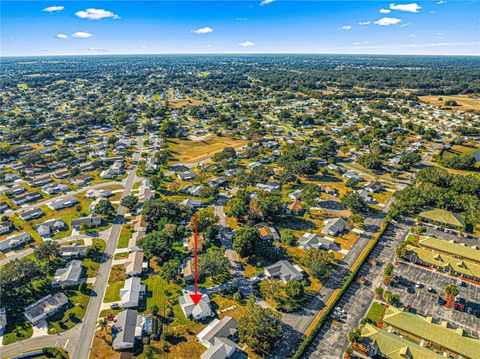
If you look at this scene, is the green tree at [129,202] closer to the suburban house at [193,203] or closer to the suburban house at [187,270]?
the suburban house at [193,203]

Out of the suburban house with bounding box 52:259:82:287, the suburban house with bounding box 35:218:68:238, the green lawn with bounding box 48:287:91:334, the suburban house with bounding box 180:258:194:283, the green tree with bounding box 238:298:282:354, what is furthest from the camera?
the suburban house with bounding box 35:218:68:238

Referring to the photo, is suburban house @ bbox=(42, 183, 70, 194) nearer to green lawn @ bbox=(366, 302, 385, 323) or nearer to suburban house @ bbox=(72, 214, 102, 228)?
suburban house @ bbox=(72, 214, 102, 228)

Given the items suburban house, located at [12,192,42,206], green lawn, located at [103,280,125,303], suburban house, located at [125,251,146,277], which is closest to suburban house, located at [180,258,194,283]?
suburban house, located at [125,251,146,277]

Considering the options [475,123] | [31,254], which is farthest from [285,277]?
[475,123]

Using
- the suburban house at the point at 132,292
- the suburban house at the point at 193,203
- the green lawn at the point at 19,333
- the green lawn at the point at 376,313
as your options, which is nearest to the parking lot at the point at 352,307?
the green lawn at the point at 376,313

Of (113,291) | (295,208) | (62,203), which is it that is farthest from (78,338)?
(295,208)

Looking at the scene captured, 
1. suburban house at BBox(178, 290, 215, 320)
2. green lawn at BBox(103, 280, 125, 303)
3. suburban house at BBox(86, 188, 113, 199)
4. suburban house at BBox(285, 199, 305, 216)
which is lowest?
green lawn at BBox(103, 280, 125, 303)

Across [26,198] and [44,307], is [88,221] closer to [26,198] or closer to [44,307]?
[44,307]
